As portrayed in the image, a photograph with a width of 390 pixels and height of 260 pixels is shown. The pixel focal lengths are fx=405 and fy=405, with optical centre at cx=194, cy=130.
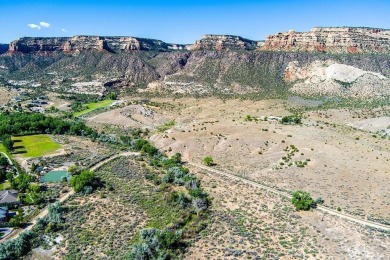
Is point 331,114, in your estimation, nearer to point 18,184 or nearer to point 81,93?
point 18,184

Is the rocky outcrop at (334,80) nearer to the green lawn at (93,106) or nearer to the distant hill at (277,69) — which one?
the distant hill at (277,69)

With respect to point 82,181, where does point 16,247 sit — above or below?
below

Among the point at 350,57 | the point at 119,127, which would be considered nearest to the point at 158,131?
the point at 119,127

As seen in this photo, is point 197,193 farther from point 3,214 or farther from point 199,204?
point 3,214

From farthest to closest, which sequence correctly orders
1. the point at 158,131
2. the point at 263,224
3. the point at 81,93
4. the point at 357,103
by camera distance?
the point at 81,93 → the point at 357,103 → the point at 158,131 → the point at 263,224

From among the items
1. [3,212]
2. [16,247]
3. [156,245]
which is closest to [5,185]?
[3,212]
